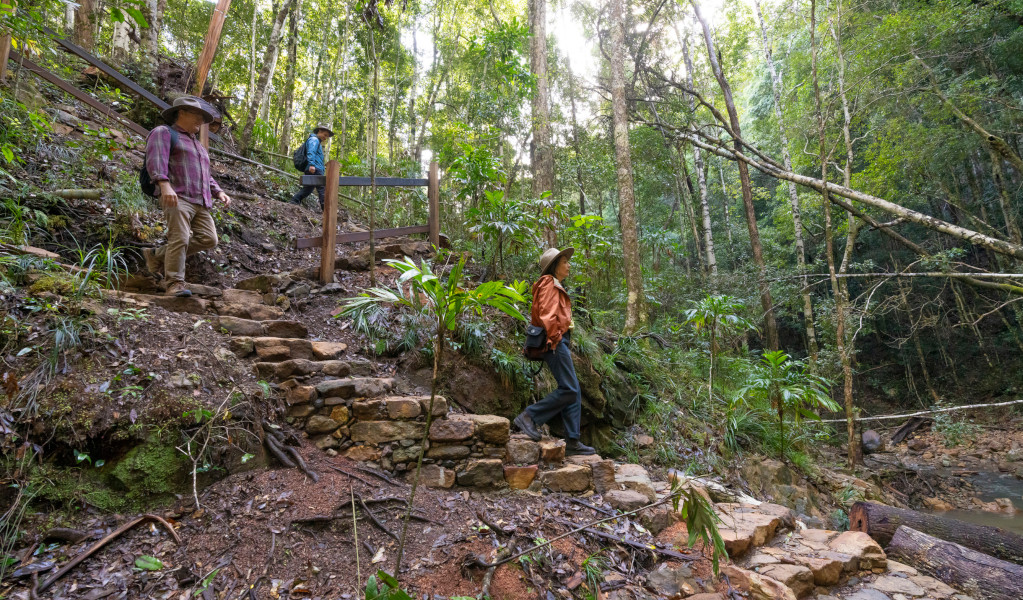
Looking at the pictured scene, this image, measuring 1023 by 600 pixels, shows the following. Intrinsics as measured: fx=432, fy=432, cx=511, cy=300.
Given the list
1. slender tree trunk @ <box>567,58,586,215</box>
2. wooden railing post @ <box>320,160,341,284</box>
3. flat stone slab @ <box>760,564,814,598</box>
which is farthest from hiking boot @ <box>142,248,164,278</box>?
slender tree trunk @ <box>567,58,586,215</box>

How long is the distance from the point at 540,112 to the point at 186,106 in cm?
563

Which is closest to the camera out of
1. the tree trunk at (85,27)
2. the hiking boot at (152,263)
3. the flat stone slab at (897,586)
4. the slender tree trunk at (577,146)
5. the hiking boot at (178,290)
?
the flat stone slab at (897,586)

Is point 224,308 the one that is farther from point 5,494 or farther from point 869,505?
point 869,505

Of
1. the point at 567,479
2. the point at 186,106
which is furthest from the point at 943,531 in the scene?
the point at 186,106

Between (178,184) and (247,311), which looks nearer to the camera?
(247,311)

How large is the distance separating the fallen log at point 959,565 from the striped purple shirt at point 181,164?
7.07 meters

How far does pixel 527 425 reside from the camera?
3822 millimetres

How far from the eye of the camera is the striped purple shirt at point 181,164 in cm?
375

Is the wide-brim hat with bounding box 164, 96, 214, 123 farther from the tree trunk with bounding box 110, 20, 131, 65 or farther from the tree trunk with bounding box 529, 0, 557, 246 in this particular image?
the tree trunk with bounding box 110, 20, 131, 65

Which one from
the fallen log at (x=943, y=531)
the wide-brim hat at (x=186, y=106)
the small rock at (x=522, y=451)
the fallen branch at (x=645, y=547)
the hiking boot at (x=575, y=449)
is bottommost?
the fallen log at (x=943, y=531)

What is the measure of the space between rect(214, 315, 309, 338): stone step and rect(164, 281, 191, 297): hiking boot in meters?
0.44

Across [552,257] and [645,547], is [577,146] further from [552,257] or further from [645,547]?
[645,547]

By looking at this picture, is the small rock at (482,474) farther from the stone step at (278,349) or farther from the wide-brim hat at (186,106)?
the wide-brim hat at (186,106)

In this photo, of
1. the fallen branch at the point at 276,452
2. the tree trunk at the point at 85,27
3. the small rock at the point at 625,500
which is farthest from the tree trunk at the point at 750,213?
the tree trunk at the point at 85,27
